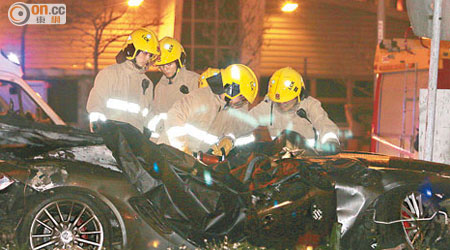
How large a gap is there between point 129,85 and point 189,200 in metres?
2.59

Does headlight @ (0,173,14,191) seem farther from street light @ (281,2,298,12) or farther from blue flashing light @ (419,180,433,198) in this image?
street light @ (281,2,298,12)

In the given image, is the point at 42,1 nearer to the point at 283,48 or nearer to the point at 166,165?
the point at 166,165

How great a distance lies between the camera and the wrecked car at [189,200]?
16.2ft

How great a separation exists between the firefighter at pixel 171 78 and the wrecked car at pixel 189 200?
273 centimetres

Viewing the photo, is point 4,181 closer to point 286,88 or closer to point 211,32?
point 286,88

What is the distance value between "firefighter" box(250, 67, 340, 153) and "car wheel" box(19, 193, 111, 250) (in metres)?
2.24

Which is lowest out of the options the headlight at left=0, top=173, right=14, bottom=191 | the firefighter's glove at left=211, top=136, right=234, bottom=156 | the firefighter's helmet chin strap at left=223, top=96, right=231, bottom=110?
the headlight at left=0, top=173, right=14, bottom=191

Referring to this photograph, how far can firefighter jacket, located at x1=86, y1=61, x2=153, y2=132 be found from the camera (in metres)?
6.96

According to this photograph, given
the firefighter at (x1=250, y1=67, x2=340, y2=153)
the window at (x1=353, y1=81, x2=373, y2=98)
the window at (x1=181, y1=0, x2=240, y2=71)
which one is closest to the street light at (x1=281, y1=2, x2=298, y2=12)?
the window at (x1=181, y1=0, x2=240, y2=71)

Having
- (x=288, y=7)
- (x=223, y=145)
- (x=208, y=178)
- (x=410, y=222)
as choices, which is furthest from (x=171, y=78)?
(x=288, y=7)

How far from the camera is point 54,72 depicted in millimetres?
17641

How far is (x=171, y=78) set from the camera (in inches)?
315

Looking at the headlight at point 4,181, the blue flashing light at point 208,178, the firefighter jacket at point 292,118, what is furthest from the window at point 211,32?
the headlight at point 4,181

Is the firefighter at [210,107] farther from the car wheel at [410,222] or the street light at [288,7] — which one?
the street light at [288,7]
